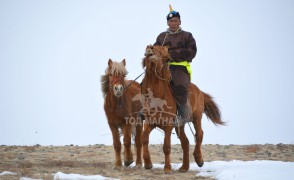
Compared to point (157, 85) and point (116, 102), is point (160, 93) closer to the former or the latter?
point (157, 85)

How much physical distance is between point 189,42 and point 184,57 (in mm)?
489

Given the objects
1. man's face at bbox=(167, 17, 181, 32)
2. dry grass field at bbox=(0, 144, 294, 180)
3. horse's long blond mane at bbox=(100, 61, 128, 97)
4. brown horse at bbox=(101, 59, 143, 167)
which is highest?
man's face at bbox=(167, 17, 181, 32)

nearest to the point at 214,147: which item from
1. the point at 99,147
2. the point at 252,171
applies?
the point at 99,147

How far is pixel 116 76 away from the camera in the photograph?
10641 millimetres

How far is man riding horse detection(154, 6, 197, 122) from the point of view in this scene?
9.96 meters

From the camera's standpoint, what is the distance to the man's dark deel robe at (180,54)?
32.6 ft

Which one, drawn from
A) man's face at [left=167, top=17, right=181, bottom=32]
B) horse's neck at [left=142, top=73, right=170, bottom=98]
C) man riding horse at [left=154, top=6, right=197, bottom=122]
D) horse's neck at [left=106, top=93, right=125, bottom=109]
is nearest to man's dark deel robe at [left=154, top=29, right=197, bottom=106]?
man riding horse at [left=154, top=6, right=197, bottom=122]

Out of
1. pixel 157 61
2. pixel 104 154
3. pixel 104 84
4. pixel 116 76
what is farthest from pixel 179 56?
pixel 104 154

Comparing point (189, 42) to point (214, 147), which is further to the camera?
point (214, 147)

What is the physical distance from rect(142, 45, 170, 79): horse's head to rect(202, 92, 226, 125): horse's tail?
2980 mm

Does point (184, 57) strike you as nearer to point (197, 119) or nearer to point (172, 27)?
point (172, 27)

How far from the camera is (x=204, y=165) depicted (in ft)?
35.6

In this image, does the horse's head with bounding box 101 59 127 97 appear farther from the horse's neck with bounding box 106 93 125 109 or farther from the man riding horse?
the man riding horse

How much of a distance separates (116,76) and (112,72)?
0.52 ft
